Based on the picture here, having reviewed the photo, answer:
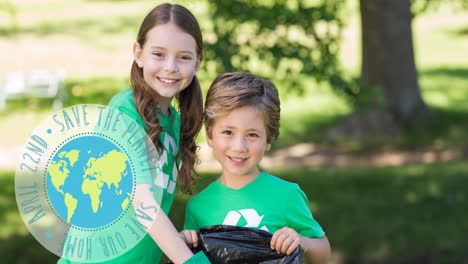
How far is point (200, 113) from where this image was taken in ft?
8.62

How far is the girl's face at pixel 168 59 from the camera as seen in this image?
244 centimetres

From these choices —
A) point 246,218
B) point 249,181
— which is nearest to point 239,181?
point 249,181

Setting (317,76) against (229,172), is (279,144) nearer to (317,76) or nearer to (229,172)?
(317,76)

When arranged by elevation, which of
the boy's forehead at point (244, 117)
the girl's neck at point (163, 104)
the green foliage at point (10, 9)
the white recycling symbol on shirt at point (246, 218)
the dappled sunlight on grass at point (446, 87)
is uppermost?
the green foliage at point (10, 9)

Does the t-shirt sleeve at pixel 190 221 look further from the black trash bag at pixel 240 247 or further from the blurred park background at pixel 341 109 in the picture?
the blurred park background at pixel 341 109

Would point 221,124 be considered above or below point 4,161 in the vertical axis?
above

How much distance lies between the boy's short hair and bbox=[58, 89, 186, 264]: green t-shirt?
7.4 inches

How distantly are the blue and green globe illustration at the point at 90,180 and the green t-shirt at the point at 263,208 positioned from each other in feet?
0.98

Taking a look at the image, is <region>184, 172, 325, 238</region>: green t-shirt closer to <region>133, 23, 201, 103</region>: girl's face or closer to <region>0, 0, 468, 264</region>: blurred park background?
<region>133, 23, 201, 103</region>: girl's face

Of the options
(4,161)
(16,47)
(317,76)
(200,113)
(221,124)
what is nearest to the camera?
(221,124)

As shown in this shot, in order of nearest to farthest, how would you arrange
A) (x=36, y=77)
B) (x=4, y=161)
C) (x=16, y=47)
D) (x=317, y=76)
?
(x=317, y=76)
(x=4, y=161)
(x=36, y=77)
(x=16, y=47)

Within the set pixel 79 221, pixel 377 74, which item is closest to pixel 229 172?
pixel 79 221

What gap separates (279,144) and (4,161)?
11.2ft

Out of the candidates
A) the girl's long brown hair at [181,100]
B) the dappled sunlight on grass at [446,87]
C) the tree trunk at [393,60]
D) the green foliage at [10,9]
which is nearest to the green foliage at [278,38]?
the green foliage at [10,9]
